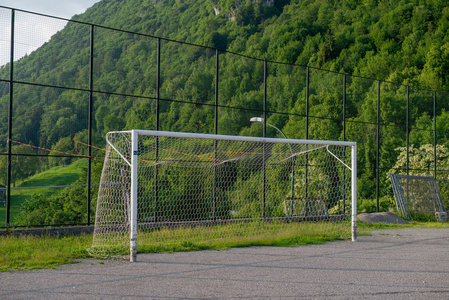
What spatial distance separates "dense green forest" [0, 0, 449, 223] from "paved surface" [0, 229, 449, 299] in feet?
57.8

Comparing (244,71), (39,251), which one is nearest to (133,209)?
(39,251)

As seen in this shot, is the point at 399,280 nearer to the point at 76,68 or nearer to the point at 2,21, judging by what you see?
the point at 2,21

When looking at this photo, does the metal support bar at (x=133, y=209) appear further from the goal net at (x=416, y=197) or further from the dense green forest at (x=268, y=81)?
the dense green forest at (x=268, y=81)

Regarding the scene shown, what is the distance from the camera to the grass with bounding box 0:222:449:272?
24.1 feet

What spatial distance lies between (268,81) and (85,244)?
38.1 metres

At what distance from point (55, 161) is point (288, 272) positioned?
3251cm

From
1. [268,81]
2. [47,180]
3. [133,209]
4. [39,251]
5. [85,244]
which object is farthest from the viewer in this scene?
[268,81]

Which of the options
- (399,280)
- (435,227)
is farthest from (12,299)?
(435,227)

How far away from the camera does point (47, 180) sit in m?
33.5

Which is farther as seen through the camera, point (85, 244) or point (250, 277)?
point (85, 244)

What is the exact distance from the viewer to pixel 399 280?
21.0 feet

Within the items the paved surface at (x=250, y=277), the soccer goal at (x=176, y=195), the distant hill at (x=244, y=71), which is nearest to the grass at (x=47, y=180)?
the distant hill at (x=244, y=71)

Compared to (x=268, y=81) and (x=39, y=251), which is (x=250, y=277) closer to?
(x=39, y=251)

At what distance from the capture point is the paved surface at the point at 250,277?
5520 millimetres
